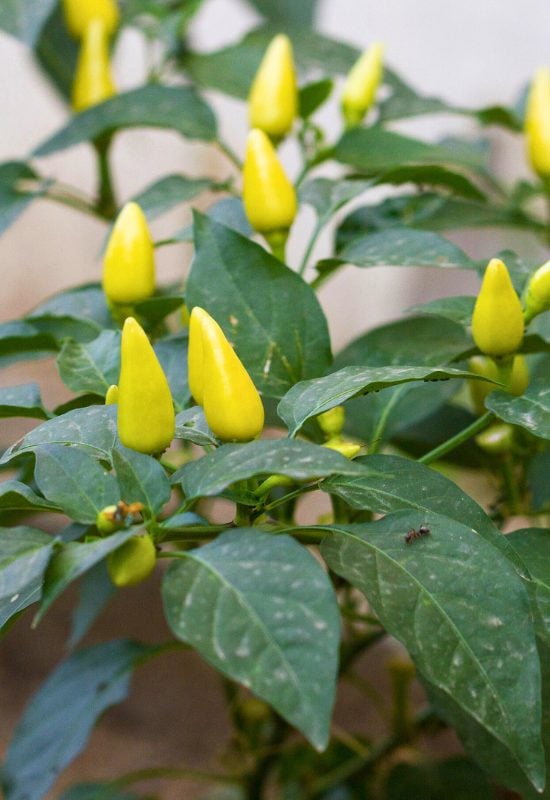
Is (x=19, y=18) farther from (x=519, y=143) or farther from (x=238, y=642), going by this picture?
(x=519, y=143)

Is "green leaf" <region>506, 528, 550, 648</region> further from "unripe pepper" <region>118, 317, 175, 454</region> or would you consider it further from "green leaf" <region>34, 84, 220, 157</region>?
"green leaf" <region>34, 84, 220, 157</region>

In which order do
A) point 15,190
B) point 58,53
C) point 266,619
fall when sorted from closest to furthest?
point 266,619 → point 15,190 → point 58,53

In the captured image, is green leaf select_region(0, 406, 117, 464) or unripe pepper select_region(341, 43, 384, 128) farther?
unripe pepper select_region(341, 43, 384, 128)

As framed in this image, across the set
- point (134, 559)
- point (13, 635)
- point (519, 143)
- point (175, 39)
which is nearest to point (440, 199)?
point (175, 39)

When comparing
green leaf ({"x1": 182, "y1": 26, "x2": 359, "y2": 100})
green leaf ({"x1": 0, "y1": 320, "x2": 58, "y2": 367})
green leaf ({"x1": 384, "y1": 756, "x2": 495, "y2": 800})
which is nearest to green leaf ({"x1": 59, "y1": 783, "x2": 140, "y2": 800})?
green leaf ({"x1": 384, "y1": 756, "x2": 495, "y2": 800})

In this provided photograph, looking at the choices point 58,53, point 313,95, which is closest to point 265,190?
point 313,95

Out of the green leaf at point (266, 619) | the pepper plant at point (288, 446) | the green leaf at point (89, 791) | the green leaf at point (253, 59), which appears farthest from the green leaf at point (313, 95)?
the green leaf at point (89, 791)

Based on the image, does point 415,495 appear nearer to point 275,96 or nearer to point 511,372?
point 511,372
